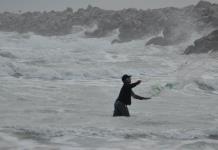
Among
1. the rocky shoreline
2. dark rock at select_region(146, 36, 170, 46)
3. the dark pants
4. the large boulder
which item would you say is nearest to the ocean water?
the dark pants

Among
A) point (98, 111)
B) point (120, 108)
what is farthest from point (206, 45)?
point (120, 108)

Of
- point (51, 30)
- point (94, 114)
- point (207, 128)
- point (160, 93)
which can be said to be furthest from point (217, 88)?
point (51, 30)

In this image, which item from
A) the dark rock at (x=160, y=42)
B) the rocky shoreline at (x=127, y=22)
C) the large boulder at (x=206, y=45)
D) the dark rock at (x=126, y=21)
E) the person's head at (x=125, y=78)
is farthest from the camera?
the dark rock at (x=126, y=21)

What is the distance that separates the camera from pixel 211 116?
10.8 meters

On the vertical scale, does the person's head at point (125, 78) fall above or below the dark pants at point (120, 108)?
above

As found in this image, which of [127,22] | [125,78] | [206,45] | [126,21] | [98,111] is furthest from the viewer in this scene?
[126,21]

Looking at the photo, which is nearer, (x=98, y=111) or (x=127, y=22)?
(x=98, y=111)

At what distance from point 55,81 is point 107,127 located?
10.3 meters

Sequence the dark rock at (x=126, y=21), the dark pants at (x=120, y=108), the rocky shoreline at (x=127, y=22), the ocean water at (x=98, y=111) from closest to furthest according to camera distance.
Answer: the ocean water at (x=98, y=111), the dark pants at (x=120, y=108), the rocky shoreline at (x=127, y=22), the dark rock at (x=126, y=21)

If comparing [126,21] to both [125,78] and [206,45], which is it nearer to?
[206,45]

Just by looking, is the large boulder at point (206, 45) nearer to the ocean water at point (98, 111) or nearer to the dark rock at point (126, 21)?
the dark rock at point (126, 21)

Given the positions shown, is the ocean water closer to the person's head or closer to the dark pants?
the dark pants

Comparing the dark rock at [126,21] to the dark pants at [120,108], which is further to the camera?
the dark rock at [126,21]

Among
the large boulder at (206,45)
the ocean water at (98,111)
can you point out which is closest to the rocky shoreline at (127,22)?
the large boulder at (206,45)
